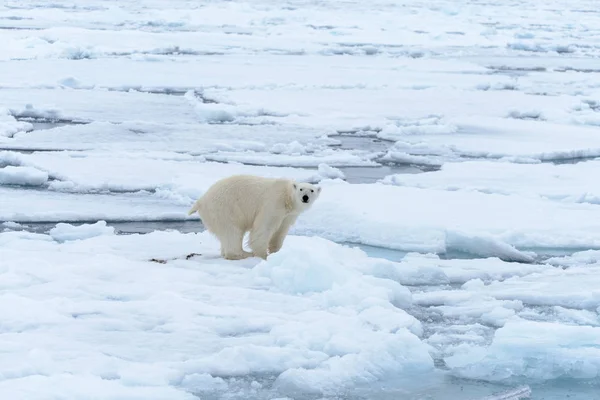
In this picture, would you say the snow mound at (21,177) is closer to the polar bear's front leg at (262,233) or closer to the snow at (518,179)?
the snow at (518,179)

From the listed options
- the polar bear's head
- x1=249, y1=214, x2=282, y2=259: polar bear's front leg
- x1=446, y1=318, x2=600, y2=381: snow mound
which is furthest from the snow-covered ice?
the polar bear's head

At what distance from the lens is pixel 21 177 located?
23.1 feet

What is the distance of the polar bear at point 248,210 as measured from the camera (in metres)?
A: 4.66

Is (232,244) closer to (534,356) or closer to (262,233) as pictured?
(262,233)

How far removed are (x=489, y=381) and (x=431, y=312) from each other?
2.63 feet

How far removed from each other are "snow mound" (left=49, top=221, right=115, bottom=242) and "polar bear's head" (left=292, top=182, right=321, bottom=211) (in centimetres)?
146

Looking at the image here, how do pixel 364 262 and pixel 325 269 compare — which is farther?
pixel 364 262

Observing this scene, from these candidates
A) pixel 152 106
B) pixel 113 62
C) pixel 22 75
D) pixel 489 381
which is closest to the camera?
pixel 489 381

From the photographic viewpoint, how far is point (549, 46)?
71.6 ft

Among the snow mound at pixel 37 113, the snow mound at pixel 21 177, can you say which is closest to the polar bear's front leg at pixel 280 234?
the snow mound at pixel 21 177

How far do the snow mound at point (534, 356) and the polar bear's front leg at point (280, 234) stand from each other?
1505mm

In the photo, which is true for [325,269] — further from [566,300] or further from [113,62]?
[113,62]

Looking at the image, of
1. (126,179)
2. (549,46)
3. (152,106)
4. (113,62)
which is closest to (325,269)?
(126,179)

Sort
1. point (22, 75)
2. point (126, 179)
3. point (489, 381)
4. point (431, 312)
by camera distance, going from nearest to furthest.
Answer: point (489, 381), point (431, 312), point (126, 179), point (22, 75)
